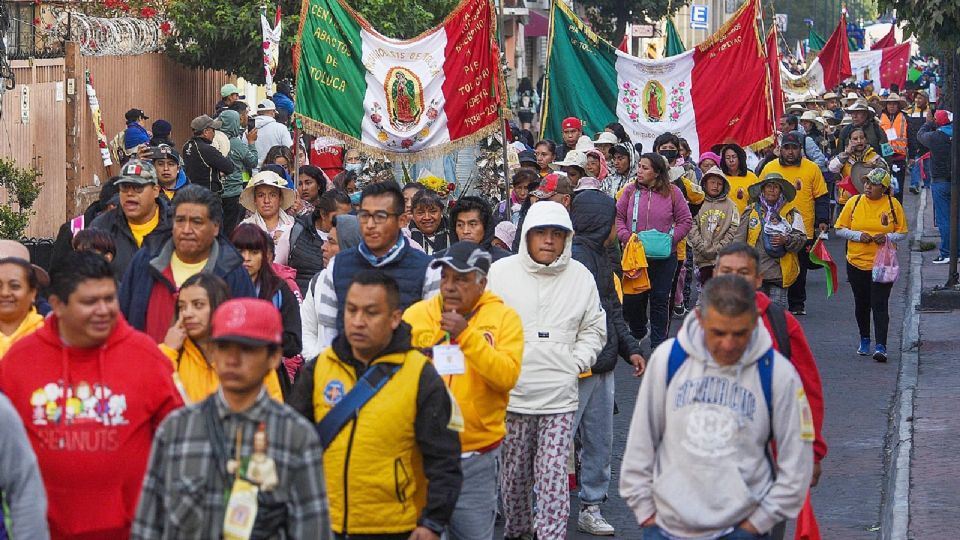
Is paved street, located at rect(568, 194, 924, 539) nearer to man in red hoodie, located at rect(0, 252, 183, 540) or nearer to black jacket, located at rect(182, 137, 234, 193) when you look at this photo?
man in red hoodie, located at rect(0, 252, 183, 540)

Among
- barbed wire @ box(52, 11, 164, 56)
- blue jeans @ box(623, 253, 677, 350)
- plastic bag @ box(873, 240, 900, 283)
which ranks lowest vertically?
blue jeans @ box(623, 253, 677, 350)

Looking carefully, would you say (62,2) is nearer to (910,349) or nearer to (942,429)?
(910,349)

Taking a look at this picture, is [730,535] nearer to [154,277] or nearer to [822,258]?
[154,277]

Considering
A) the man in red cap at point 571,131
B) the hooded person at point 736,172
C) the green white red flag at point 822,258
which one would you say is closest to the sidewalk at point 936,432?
the green white red flag at point 822,258

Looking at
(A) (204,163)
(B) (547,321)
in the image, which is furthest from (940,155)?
(B) (547,321)

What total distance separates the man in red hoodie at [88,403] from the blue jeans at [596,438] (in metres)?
3.94

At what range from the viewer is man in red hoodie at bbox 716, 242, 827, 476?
6.44m

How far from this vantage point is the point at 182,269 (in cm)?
707

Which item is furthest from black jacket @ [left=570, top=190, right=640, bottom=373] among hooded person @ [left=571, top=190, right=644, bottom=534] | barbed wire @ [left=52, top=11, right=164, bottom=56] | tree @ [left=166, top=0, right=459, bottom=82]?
tree @ [left=166, top=0, right=459, bottom=82]

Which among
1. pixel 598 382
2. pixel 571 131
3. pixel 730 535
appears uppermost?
pixel 571 131

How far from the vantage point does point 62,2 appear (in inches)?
929

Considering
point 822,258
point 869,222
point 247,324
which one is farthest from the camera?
point 822,258

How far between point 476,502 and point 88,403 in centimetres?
196

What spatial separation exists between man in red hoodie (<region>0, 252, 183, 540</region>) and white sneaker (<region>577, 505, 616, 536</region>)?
3.91 metres
